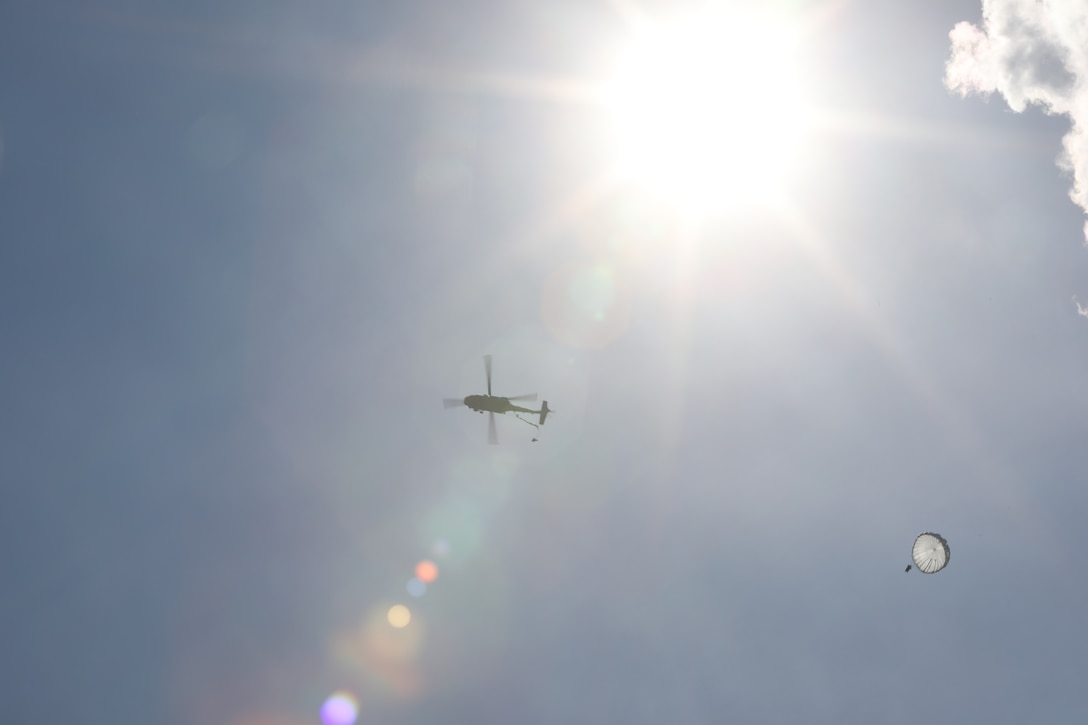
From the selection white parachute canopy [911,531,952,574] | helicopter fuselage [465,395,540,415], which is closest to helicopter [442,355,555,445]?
helicopter fuselage [465,395,540,415]

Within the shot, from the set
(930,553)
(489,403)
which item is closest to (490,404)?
(489,403)

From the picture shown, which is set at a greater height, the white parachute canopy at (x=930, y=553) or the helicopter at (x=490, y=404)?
the helicopter at (x=490, y=404)

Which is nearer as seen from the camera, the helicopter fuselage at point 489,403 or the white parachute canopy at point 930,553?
the white parachute canopy at point 930,553

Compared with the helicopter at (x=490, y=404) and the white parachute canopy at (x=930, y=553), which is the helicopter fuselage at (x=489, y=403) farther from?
the white parachute canopy at (x=930, y=553)

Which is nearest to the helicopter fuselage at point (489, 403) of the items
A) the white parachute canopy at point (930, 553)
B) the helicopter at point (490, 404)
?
the helicopter at point (490, 404)

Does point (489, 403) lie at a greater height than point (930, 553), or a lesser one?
greater

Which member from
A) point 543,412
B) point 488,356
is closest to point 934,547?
point 543,412

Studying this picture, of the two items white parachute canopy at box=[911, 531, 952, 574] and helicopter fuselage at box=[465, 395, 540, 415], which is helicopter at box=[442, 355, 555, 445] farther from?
white parachute canopy at box=[911, 531, 952, 574]

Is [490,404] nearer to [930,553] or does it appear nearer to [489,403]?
[489,403]
